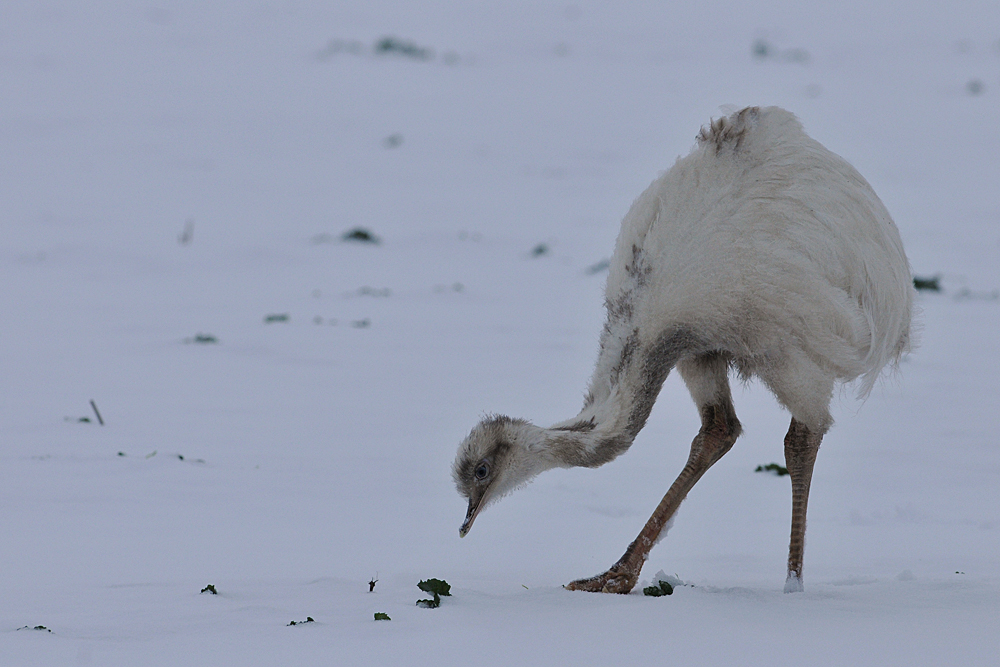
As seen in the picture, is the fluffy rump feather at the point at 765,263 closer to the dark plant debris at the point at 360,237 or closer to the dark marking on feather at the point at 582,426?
the dark marking on feather at the point at 582,426

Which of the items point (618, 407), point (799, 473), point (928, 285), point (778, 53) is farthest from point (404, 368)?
point (778, 53)

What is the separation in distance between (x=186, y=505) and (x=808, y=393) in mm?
2749

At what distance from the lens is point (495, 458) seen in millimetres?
4801

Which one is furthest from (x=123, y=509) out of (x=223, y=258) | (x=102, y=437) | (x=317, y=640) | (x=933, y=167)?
(x=933, y=167)

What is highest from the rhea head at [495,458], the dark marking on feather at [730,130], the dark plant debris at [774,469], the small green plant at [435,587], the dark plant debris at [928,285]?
the dark plant debris at [928,285]

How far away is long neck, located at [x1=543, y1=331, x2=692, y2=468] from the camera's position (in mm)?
4789

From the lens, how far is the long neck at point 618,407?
4.79m

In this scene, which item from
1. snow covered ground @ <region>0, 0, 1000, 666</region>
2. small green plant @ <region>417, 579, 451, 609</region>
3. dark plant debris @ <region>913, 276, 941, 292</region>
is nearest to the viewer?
snow covered ground @ <region>0, 0, 1000, 666</region>

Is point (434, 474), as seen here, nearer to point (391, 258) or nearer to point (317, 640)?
point (317, 640)

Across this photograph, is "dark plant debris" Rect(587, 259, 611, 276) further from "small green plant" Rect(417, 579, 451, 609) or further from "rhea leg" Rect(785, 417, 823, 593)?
"small green plant" Rect(417, 579, 451, 609)

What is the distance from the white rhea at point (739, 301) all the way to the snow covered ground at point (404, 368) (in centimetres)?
50

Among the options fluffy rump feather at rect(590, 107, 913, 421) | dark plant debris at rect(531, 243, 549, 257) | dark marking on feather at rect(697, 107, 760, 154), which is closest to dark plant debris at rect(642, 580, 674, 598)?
fluffy rump feather at rect(590, 107, 913, 421)

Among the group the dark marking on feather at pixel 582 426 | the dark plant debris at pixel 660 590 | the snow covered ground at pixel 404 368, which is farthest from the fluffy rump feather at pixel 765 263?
the snow covered ground at pixel 404 368

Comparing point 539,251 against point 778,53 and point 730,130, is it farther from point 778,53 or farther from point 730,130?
point 778,53
